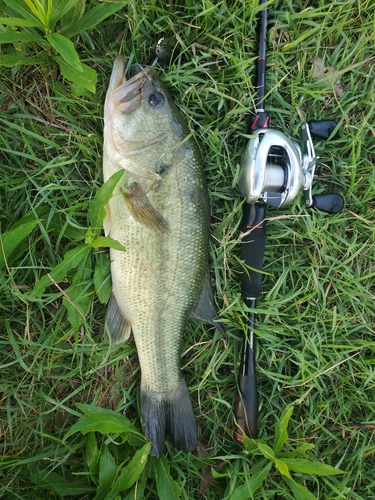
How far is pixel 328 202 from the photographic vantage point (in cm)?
227

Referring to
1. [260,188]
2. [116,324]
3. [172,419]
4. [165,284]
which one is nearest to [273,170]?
[260,188]

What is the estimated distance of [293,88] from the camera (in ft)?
7.79

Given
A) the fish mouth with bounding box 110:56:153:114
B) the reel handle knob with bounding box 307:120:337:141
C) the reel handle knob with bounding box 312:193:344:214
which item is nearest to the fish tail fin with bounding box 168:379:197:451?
the reel handle knob with bounding box 312:193:344:214

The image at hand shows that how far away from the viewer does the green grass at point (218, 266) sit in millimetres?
2217

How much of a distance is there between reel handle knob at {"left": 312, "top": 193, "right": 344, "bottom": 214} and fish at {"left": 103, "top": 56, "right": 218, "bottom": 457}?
65 cm

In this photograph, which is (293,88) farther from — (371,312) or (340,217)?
(371,312)

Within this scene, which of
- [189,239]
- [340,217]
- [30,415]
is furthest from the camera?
[340,217]

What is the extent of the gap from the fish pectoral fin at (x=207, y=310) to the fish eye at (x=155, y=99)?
1.01 m

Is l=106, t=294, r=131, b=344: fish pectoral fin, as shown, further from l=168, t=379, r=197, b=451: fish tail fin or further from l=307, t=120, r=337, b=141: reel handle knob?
l=307, t=120, r=337, b=141: reel handle knob

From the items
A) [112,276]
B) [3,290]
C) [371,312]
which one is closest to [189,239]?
[112,276]

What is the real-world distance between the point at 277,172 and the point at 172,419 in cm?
151

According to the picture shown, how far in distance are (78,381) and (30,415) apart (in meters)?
0.32

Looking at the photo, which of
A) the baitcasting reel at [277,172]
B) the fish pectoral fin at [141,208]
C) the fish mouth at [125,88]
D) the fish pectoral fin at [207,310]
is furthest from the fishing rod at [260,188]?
the fish mouth at [125,88]

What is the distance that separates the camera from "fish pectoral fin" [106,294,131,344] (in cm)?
224
